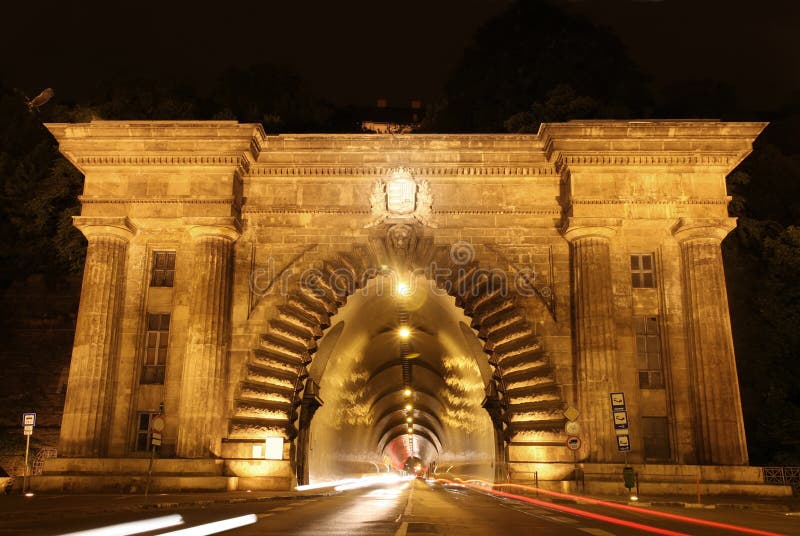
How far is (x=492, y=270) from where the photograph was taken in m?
26.0

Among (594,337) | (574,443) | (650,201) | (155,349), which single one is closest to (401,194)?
(594,337)

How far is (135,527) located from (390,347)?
88.4ft

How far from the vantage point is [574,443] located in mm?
22625

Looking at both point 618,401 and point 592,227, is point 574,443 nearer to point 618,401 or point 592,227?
point 618,401

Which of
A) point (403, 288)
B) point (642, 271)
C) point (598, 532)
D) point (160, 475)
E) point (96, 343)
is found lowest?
point (598, 532)

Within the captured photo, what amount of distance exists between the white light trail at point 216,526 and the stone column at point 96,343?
12055 mm

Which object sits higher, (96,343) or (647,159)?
(647,159)

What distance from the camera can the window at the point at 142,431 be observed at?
25042 mm

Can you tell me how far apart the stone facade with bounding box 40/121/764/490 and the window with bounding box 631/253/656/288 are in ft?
0.45

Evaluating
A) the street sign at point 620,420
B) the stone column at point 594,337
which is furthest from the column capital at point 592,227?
the street sign at point 620,420

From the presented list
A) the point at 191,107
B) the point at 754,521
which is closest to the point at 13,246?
the point at 191,107

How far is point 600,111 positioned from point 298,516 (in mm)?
34348

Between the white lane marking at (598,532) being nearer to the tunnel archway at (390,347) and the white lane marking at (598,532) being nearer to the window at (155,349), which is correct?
the tunnel archway at (390,347)

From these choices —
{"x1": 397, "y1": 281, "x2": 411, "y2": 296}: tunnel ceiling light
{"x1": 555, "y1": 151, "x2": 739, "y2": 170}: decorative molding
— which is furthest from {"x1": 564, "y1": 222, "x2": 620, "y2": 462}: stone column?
{"x1": 397, "y1": 281, "x2": 411, "y2": 296}: tunnel ceiling light
